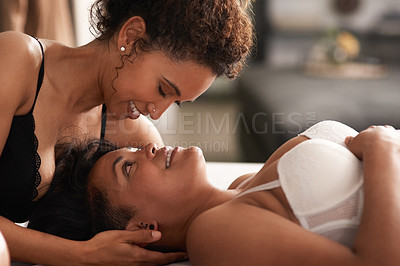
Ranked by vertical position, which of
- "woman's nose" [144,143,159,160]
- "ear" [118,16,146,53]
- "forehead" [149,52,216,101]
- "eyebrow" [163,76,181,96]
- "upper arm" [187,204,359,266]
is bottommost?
"upper arm" [187,204,359,266]

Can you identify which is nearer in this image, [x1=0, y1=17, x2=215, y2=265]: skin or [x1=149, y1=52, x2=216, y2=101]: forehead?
[x1=0, y1=17, x2=215, y2=265]: skin

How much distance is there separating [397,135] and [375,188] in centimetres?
31

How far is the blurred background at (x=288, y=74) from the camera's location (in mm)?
3520

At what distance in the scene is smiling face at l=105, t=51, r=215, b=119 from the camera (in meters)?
1.72

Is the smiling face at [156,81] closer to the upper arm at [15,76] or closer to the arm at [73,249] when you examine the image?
the upper arm at [15,76]

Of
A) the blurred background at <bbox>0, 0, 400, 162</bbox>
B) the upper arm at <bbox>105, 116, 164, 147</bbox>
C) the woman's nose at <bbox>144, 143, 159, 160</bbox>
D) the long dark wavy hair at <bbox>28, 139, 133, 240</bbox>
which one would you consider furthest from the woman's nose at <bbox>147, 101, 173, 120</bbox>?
the blurred background at <bbox>0, 0, 400, 162</bbox>

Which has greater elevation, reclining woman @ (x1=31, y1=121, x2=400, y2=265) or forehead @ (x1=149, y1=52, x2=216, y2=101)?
forehead @ (x1=149, y1=52, x2=216, y2=101)

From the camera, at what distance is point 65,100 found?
1.86 meters

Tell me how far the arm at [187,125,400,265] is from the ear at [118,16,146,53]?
2.18 ft

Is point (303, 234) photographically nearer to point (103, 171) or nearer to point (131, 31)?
point (103, 171)

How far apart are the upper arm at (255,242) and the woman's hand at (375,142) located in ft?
0.98

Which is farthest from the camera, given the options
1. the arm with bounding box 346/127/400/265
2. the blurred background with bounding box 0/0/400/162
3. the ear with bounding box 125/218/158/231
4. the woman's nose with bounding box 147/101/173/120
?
the blurred background with bounding box 0/0/400/162

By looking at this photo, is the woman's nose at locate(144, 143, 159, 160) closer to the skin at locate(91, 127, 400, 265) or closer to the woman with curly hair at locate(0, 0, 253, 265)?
the skin at locate(91, 127, 400, 265)

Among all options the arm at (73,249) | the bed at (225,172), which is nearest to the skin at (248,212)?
the arm at (73,249)
